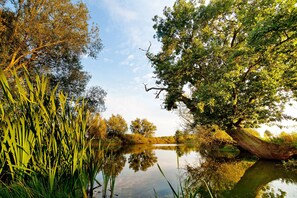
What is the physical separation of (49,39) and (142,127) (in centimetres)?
6685

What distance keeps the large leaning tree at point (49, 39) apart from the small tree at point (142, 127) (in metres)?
62.2

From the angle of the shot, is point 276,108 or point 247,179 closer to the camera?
point 247,179

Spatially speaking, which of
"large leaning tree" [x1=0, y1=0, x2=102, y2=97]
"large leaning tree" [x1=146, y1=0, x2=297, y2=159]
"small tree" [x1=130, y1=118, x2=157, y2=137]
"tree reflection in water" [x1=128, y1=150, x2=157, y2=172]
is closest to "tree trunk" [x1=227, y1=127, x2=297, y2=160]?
"large leaning tree" [x1=146, y1=0, x2=297, y2=159]

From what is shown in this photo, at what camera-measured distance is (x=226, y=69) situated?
36.6ft

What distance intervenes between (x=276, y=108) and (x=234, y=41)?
552 centimetres

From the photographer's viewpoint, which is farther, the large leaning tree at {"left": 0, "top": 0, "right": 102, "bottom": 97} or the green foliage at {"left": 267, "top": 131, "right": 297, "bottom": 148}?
the green foliage at {"left": 267, "top": 131, "right": 297, "bottom": 148}

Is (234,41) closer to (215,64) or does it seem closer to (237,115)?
(215,64)

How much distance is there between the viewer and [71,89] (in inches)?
572

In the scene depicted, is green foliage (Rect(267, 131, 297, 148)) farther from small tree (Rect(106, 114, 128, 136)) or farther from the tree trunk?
small tree (Rect(106, 114, 128, 136))

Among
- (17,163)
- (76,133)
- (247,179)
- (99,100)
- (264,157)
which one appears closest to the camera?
(17,163)

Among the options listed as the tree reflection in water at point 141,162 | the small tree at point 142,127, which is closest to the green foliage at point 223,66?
the tree reflection in water at point 141,162

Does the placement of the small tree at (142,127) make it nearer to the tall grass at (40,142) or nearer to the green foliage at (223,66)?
the green foliage at (223,66)

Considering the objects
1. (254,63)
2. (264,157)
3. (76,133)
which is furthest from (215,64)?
(76,133)

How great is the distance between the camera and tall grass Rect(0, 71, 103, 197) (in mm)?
2309
